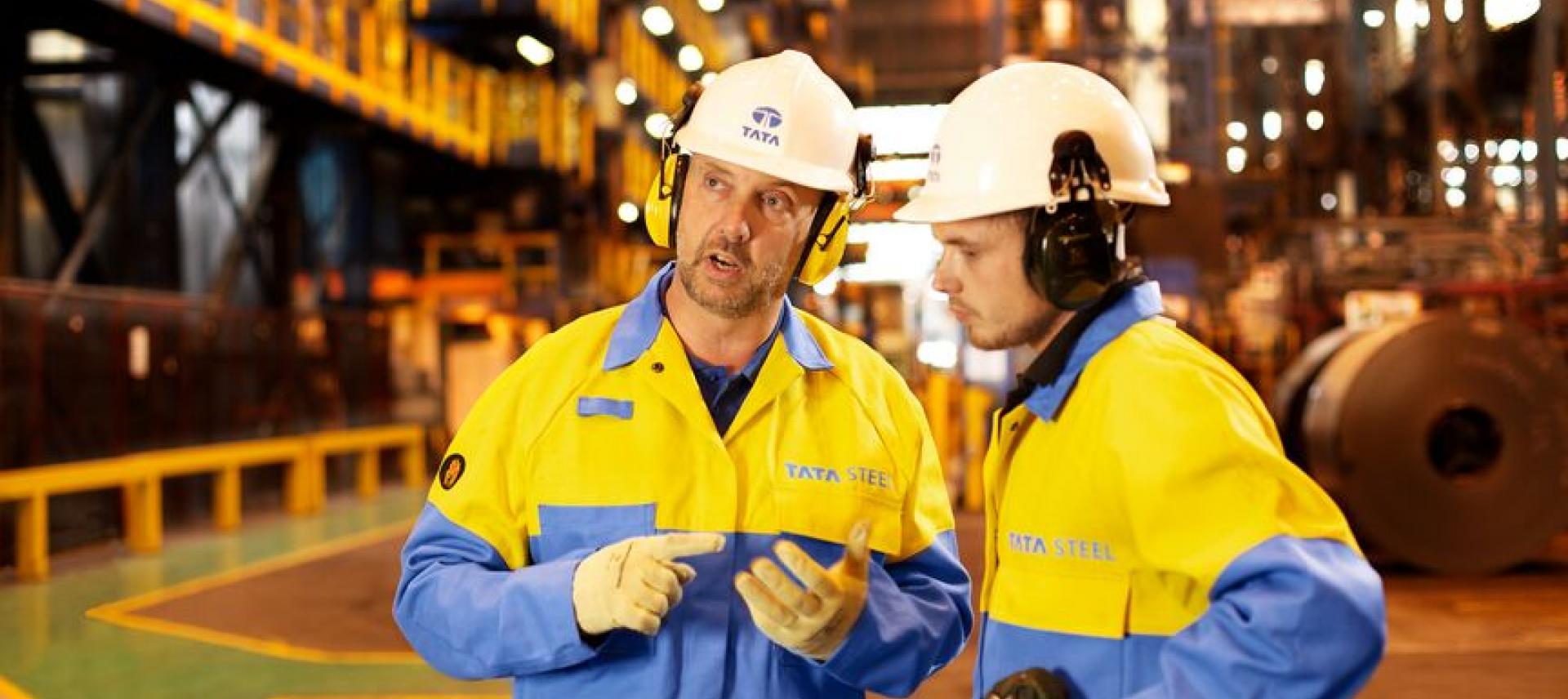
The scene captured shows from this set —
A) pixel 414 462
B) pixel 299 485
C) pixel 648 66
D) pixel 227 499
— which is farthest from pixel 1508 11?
pixel 648 66

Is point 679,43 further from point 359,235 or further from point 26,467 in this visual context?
point 26,467

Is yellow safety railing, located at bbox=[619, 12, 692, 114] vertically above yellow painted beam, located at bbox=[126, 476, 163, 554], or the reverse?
yellow safety railing, located at bbox=[619, 12, 692, 114]

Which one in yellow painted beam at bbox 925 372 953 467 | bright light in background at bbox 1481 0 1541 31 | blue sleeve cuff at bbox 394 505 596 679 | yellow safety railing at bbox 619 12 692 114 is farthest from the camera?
yellow safety railing at bbox 619 12 692 114

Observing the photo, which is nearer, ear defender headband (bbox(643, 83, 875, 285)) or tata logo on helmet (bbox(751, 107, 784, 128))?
tata logo on helmet (bbox(751, 107, 784, 128))

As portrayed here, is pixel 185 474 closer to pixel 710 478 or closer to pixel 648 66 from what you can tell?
pixel 710 478

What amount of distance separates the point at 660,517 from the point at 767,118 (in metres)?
0.84

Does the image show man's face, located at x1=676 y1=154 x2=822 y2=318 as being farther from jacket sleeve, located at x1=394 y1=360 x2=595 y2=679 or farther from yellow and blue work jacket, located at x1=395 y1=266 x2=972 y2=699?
jacket sleeve, located at x1=394 y1=360 x2=595 y2=679

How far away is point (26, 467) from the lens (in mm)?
11203

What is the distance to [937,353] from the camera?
33.4 meters

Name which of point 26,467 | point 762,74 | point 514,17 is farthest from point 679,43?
point 762,74

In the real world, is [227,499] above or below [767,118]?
below

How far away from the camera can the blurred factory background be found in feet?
32.3

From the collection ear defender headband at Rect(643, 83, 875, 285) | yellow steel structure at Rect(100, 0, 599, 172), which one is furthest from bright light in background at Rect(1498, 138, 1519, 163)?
ear defender headband at Rect(643, 83, 875, 285)

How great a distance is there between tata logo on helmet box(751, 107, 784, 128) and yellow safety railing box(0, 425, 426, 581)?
31.5 feet
